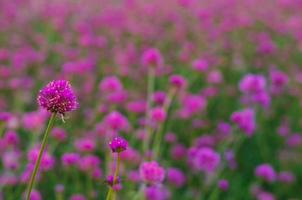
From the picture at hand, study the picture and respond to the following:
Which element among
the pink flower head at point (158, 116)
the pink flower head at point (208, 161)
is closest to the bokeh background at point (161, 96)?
the pink flower head at point (208, 161)

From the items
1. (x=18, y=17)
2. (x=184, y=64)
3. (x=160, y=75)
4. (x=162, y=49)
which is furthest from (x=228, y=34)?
(x=18, y=17)

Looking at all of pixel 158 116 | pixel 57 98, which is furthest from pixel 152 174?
pixel 158 116

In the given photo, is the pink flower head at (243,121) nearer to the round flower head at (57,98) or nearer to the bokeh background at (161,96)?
the bokeh background at (161,96)

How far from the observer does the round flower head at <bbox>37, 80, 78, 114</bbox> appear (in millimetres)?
1286

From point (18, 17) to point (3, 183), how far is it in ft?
12.8

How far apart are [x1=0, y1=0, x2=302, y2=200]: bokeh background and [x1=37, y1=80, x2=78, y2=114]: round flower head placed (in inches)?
1.6

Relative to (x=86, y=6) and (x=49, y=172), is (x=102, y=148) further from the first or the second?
(x=86, y=6)

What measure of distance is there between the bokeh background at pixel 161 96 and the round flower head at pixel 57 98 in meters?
0.04

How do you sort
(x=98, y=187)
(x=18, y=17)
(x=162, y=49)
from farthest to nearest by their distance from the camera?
(x=18, y=17)
(x=162, y=49)
(x=98, y=187)

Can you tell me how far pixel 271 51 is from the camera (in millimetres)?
5090

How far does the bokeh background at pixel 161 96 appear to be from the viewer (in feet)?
9.36

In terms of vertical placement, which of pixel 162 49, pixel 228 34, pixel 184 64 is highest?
pixel 228 34

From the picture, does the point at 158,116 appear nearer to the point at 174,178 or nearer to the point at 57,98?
the point at 174,178

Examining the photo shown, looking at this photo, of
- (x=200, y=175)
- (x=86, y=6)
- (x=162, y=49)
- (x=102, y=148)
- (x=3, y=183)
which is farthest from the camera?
(x=86, y=6)
